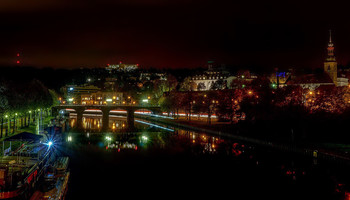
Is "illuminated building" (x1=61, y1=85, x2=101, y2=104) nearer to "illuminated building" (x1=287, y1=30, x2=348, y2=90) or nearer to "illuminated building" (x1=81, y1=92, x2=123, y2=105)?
"illuminated building" (x1=81, y1=92, x2=123, y2=105)

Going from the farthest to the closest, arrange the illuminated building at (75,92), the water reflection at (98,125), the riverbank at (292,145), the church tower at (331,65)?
the illuminated building at (75,92), the church tower at (331,65), the water reflection at (98,125), the riverbank at (292,145)

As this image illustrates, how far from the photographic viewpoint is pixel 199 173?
3394 centimetres

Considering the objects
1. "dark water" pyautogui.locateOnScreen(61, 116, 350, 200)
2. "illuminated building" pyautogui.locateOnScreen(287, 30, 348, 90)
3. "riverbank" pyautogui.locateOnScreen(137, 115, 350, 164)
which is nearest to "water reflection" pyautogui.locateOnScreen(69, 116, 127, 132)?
"dark water" pyautogui.locateOnScreen(61, 116, 350, 200)

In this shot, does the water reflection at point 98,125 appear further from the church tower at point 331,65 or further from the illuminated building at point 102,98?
the church tower at point 331,65

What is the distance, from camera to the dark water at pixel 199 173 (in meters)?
27.7

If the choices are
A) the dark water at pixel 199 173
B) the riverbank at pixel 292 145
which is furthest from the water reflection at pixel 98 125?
the riverbank at pixel 292 145

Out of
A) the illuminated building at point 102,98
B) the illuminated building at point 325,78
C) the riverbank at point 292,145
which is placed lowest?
the riverbank at point 292,145

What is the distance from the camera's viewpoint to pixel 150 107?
85.1 metres

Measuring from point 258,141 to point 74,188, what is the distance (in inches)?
1040

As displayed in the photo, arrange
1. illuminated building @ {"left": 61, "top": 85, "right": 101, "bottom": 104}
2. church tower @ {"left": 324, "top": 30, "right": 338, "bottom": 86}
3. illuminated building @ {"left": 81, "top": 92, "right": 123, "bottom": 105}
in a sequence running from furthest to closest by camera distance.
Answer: illuminated building @ {"left": 61, "top": 85, "right": 101, "bottom": 104} → illuminated building @ {"left": 81, "top": 92, "right": 123, "bottom": 105} → church tower @ {"left": 324, "top": 30, "right": 338, "bottom": 86}

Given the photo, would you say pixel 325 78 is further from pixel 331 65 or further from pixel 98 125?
pixel 98 125

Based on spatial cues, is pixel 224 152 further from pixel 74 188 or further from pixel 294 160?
pixel 74 188

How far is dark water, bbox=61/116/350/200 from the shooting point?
90.9ft

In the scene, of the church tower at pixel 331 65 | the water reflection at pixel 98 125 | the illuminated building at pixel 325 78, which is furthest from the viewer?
the church tower at pixel 331 65
